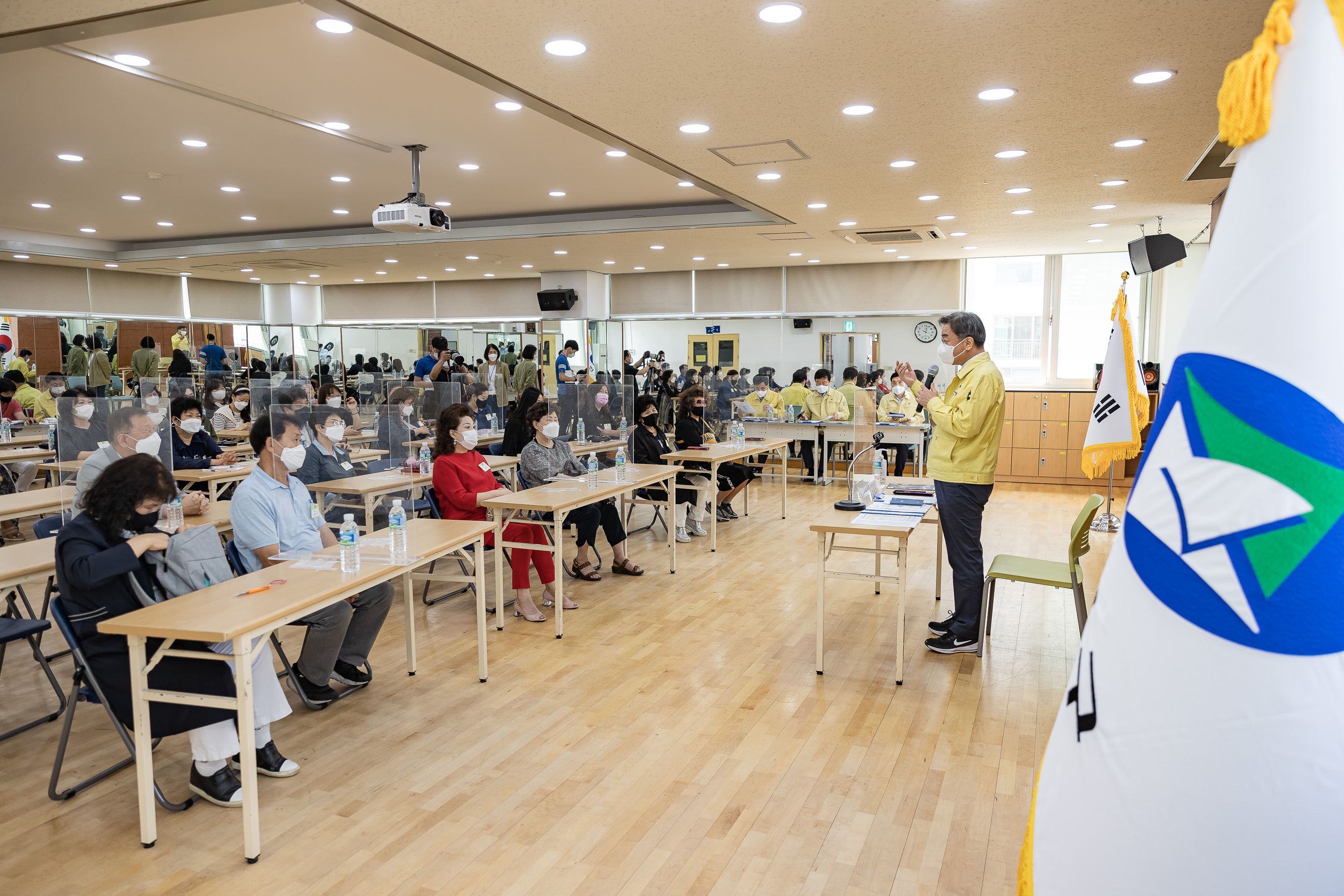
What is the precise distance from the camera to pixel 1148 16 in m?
3.39

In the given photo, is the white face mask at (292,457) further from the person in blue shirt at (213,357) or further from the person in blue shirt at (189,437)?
the person in blue shirt at (213,357)

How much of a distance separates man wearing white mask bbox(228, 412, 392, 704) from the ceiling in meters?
1.91

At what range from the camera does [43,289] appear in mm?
13602

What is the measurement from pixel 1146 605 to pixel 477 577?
134 inches

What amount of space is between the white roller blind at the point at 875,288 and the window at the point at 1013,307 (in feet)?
1.12

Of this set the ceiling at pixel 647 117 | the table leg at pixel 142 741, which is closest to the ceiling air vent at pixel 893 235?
the ceiling at pixel 647 117

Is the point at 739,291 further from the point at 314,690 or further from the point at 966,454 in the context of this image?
the point at 314,690

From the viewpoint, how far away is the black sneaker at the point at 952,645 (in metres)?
4.87

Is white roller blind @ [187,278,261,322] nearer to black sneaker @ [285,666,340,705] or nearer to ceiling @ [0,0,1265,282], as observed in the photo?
ceiling @ [0,0,1265,282]

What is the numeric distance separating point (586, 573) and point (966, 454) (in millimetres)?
3036

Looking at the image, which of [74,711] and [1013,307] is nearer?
[74,711]

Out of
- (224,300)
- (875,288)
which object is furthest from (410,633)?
(224,300)

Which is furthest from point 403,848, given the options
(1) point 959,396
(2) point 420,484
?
(2) point 420,484

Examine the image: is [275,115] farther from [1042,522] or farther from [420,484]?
[1042,522]
